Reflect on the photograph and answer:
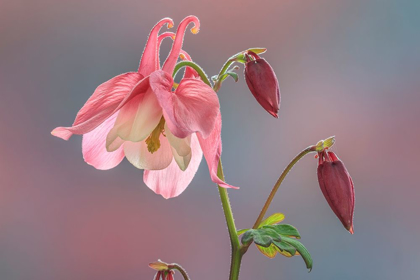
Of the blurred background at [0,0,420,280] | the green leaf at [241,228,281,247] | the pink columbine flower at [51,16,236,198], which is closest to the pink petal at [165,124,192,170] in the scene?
the pink columbine flower at [51,16,236,198]

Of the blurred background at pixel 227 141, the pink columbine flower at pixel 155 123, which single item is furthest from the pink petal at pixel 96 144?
the blurred background at pixel 227 141

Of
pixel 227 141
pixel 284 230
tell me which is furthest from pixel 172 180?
pixel 227 141

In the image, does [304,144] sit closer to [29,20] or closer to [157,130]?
[29,20]

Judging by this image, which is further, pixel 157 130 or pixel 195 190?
pixel 195 190

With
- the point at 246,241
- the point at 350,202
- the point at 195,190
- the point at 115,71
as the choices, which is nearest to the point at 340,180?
the point at 350,202

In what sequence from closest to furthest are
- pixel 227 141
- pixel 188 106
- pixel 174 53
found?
pixel 188 106
pixel 174 53
pixel 227 141

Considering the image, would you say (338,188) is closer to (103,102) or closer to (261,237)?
(261,237)

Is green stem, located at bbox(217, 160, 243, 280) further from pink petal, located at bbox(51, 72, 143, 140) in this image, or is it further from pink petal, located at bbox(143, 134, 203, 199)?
pink petal, located at bbox(51, 72, 143, 140)
